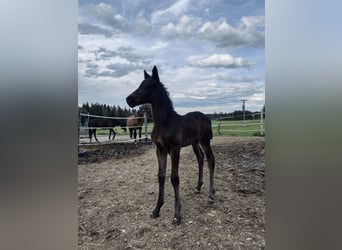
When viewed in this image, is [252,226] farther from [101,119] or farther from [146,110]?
[101,119]

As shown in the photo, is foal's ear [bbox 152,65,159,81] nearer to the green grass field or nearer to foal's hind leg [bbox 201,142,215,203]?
the green grass field

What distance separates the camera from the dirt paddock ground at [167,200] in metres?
1.53

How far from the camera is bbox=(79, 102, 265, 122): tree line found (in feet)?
5.17

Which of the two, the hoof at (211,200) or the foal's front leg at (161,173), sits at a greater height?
the foal's front leg at (161,173)

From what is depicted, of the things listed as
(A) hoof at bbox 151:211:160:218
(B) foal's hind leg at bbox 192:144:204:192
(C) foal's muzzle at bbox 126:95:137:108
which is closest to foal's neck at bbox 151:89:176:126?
(C) foal's muzzle at bbox 126:95:137:108

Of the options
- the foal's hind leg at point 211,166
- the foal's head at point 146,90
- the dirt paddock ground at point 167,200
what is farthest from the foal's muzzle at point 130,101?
the foal's hind leg at point 211,166

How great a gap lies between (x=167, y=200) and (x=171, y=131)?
43 centimetres

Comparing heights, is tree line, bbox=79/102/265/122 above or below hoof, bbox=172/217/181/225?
above

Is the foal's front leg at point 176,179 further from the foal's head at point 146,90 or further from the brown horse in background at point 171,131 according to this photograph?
the foal's head at point 146,90

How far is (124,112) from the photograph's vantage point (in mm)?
1661

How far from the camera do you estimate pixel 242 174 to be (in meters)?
1.63

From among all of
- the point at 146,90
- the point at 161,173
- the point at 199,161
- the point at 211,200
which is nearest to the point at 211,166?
the point at 199,161

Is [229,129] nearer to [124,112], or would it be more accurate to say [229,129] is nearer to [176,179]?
[176,179]
